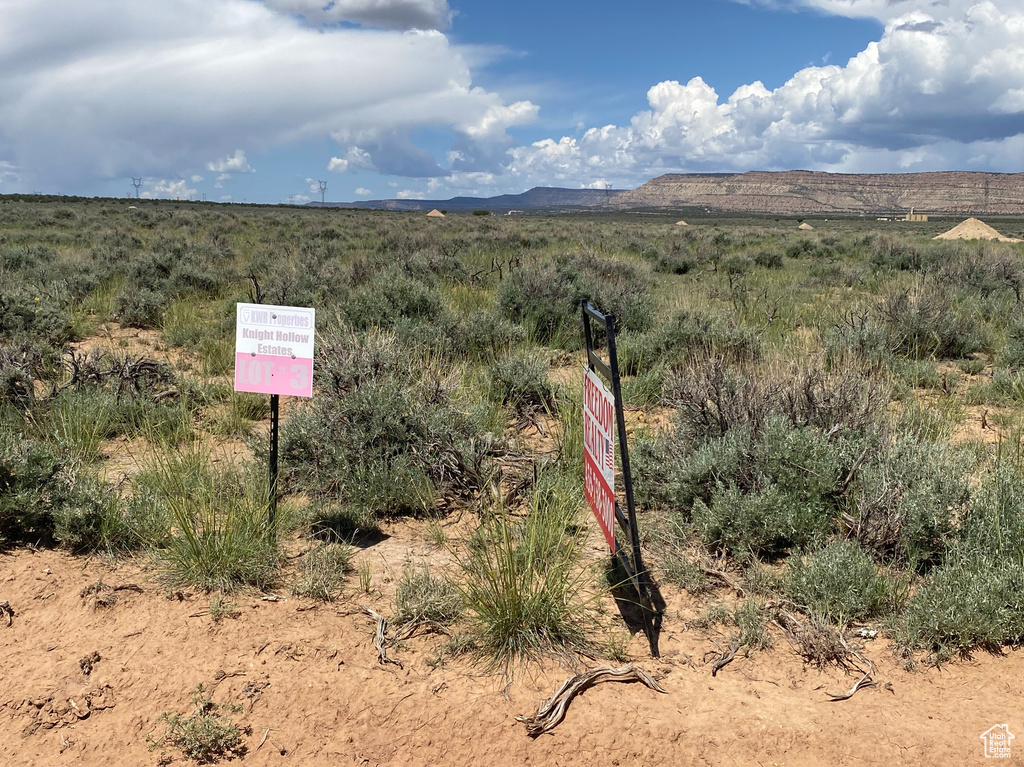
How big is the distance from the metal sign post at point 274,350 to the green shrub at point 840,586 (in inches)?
108

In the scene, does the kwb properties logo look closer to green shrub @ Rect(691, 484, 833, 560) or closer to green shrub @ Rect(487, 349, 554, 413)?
green shrub @ Rect(691, 484, 833, 560)

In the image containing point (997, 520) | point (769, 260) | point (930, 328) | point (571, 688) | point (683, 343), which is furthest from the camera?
point (769, 260)

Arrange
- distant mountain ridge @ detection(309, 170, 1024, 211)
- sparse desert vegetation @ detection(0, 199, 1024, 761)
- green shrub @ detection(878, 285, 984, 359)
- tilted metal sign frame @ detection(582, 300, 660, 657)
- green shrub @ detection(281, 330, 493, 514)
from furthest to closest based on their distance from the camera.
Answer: distant mountain ridge @ detection(309, 170, 1024, 211) → green shrub @ detection(878, 285, 984, 359) → green shrub @ detection(281, 330, 493, 514) → sparse desert vegetation @ detection(0, 199, 1024, 761) → tilted metal sign frame @ detection(582, 300, 660, 657)

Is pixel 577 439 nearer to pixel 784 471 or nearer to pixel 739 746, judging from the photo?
pixel 784 471

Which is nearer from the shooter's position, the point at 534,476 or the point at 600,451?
the point at 600,451

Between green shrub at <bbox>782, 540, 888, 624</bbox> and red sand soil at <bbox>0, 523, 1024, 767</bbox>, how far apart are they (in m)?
0.19

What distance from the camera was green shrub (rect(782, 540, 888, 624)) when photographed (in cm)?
327

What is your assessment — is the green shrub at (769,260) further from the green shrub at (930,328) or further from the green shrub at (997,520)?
the green shrub at (997,520)

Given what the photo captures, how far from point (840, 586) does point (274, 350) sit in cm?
318

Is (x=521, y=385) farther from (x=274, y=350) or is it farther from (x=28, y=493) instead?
(x=28, y=493)

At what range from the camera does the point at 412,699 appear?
2.82 meters

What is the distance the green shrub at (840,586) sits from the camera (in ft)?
10.7

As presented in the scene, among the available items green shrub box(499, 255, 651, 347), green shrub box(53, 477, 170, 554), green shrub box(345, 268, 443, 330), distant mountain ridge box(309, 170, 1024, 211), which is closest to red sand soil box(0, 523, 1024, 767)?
green shrub box(53, 477, 170, 554)

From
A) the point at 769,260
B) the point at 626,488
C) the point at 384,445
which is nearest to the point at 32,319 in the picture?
the point at 384,445
